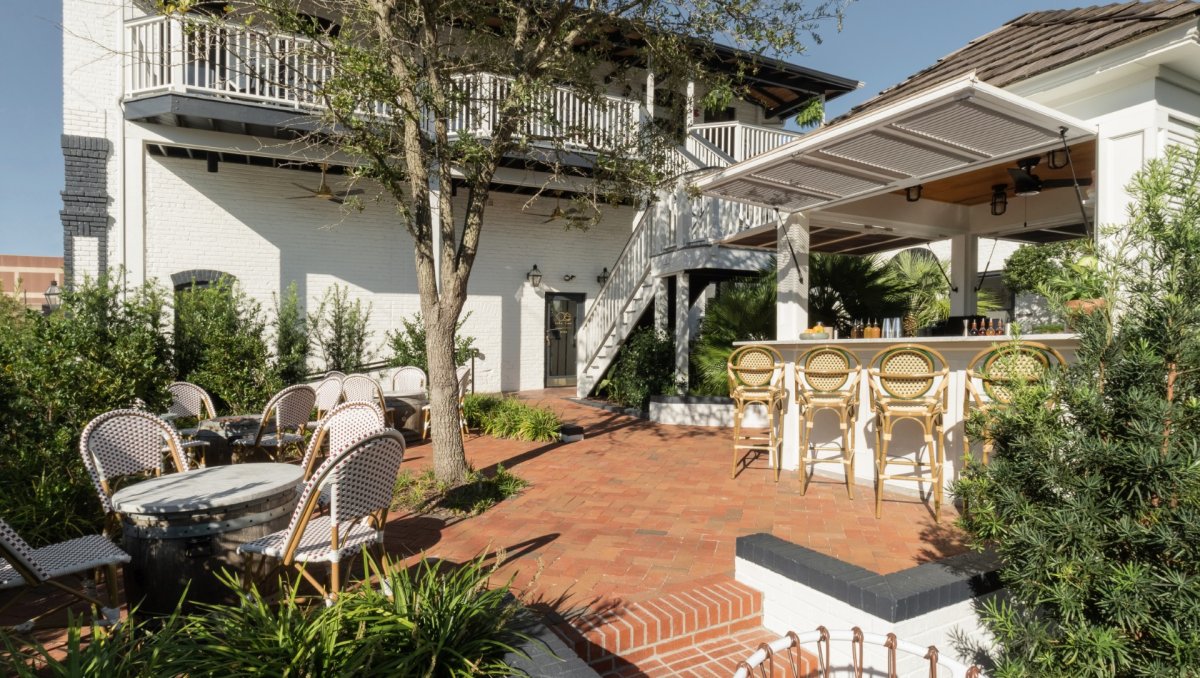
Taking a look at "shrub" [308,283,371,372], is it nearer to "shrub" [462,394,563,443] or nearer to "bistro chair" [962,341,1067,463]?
"shrub" [462,394,563,443]

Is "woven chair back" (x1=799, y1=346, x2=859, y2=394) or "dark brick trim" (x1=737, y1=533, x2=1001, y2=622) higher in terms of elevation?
"woven chair back" (x1=799, y1=346, x2=859, y2=394)

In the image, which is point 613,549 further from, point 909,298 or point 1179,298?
point 909,298

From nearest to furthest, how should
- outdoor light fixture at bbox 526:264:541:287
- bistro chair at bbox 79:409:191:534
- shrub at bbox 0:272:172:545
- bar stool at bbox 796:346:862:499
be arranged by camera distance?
bistro chair at bbox 79:409:191:534
shrub at bbox 0:272:172:545
bar stool at bbox 796:346:862:499
outdoor light fixture at bbox 526:264:541:287

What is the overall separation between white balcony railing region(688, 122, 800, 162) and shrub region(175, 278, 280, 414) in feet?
26.7

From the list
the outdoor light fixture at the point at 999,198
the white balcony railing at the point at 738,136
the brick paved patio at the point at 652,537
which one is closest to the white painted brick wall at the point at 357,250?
the white balcony railing at the point at 738,136

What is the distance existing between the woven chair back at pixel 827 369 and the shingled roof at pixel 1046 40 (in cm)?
223

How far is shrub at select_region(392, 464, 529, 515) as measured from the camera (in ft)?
15.9

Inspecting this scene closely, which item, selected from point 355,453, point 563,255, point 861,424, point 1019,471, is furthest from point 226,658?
point 563,255

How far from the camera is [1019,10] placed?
6016mm

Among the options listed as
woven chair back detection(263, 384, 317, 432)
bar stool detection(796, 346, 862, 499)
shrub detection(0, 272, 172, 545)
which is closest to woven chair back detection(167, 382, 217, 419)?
shrub detection(0, 272, 172, 545)

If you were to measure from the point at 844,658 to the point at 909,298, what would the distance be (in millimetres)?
7878

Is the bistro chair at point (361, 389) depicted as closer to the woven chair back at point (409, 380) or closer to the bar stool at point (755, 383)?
the woven chair back at point (409, 380)

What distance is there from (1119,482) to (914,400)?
8.49 ft

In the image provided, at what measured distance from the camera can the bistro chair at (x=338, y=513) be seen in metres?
2.68
